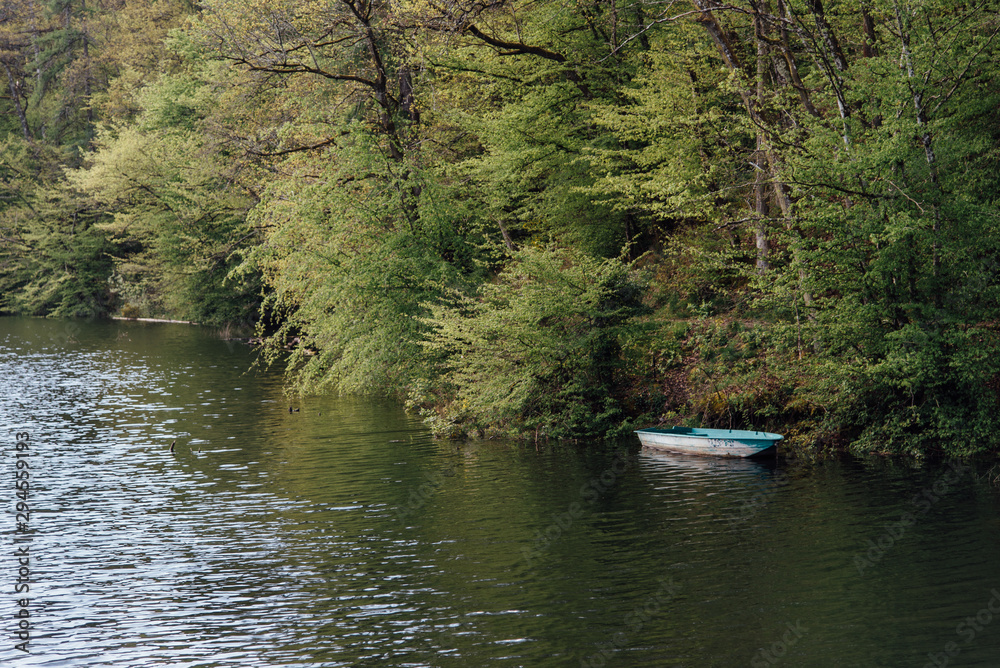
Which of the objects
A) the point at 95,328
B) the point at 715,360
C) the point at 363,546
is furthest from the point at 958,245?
the point at 95,328

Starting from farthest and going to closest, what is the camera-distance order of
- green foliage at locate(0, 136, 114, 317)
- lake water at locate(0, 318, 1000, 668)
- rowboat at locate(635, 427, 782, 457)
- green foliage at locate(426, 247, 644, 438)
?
green foliage at locate(0, 136, 114, 317) → green foliage at locate(426, 247, 644, 438) → rowboat at locate(635, 427, 782, 457) → lake water at locate(0, 318, 1000, 668)

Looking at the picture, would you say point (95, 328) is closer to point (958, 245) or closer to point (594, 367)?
point (594, 367)

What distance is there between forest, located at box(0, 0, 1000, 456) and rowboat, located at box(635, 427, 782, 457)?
4.03ft

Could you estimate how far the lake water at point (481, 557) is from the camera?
11016mm

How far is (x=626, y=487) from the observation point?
18359 millimetres

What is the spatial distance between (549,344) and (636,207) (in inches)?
322

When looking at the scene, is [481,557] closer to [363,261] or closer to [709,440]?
[709,440]

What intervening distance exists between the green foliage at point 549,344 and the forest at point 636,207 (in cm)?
9

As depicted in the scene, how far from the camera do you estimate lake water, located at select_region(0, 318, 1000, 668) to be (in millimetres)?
11016

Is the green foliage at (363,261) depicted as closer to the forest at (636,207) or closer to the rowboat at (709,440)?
the forest at (636,207)

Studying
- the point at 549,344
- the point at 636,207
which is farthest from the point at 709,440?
the point at 636,207

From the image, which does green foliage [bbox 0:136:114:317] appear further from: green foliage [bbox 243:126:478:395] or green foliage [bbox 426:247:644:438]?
green foliage [bbox 426:247:644:438]

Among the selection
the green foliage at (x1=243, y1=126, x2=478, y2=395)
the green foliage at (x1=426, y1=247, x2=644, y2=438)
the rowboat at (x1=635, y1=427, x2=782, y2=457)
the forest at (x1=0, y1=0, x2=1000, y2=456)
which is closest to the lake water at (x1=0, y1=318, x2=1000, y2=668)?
the rowboat at (x1=635, y1=427, x2=782, y2=457)

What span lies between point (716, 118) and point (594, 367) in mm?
7295
